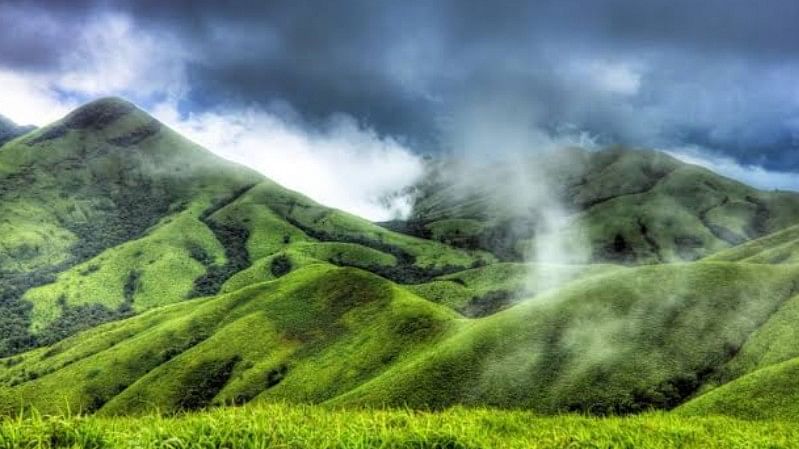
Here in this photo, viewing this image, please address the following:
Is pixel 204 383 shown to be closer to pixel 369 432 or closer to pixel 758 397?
pixel 758 397

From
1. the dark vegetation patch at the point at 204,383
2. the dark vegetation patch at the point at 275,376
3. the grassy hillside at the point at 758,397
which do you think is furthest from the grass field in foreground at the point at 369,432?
the dark vegetation patch at the point at 204,383

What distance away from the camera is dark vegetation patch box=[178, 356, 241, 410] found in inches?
7259

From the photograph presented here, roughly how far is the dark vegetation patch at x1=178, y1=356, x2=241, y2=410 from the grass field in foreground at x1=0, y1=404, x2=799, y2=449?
17761cm

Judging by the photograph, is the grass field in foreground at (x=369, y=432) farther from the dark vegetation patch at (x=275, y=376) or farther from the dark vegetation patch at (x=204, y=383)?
the dark vegetation patch at (x=204, y=383)

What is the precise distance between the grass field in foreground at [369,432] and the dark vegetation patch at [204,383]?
178 m

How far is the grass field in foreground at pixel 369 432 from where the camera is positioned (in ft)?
40.5

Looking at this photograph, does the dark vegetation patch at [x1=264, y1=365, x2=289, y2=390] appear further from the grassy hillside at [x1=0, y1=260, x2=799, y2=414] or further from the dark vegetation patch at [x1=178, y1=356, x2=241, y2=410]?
the dark vegetation patch at [x1=178, y1=356, x2=241, y2=410]

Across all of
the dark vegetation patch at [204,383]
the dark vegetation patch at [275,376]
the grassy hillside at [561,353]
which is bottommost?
the dark vegetation patch at [204,383]

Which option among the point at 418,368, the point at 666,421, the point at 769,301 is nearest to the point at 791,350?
the point at 769,301

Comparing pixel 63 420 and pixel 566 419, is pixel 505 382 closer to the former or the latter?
pixel 566 419

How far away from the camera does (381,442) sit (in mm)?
13352

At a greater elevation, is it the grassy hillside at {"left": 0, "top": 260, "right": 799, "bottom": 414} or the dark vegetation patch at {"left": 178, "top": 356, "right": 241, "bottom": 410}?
the grassy hillside at {"left": 0, "top": 260, "right": 799, "bottom": 414}

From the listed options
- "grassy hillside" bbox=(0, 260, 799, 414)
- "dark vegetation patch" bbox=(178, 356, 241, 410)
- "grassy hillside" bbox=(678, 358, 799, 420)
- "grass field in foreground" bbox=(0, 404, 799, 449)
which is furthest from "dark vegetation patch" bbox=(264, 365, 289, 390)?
"grass field in foreground" bbox=(0, 404, 799, 449)

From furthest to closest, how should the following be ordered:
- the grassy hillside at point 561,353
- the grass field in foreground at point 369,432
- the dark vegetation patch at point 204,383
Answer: the dark vegetation patch at point 204,383 < the grassy hillside at point 561,353 < the grass field in foreground at point 369,432
